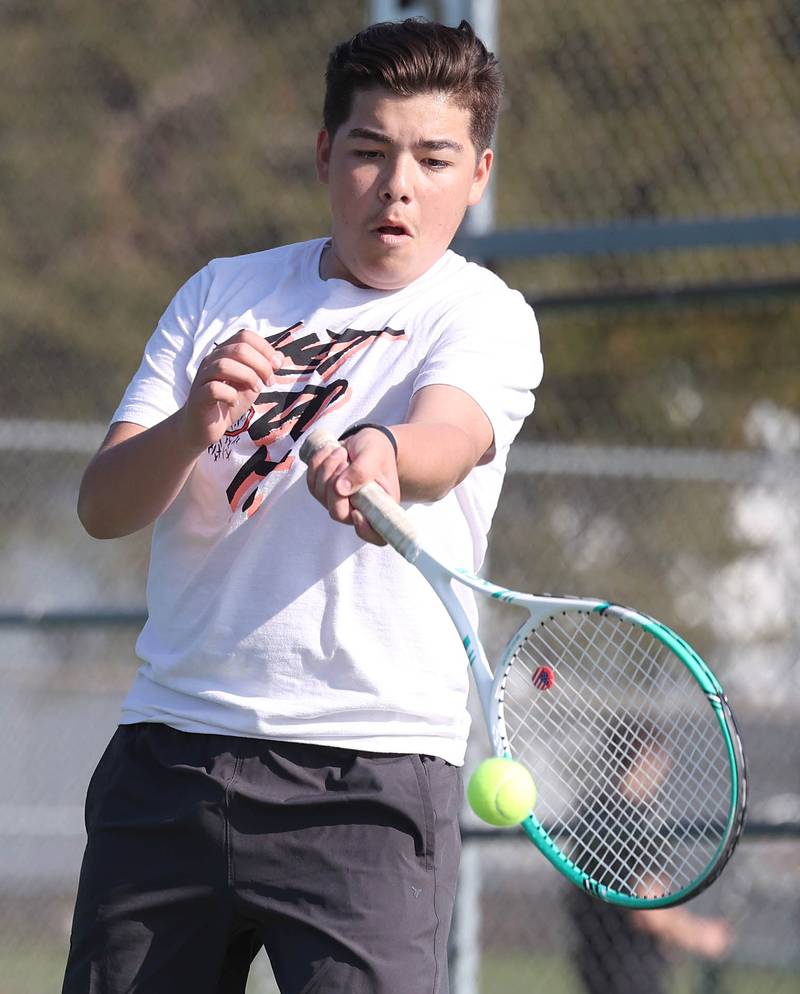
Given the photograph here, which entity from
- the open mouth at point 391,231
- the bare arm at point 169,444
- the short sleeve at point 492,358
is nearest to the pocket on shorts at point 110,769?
the bare arm at point 169,444

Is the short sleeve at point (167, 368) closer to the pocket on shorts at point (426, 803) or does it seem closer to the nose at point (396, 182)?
the nose at point (396, 182)

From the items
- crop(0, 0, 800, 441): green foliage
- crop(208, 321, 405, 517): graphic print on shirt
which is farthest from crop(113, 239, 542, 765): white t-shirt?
crop(0, 0, 800, 441): green foliage

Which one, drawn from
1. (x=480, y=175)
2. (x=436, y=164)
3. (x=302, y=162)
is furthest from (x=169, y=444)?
(x=302, y=162)

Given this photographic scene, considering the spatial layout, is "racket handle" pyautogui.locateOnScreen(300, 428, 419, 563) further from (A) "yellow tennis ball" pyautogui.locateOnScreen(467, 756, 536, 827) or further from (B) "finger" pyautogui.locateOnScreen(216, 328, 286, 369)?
(A) "yellow tennis ball" pyautogui.locateOnScreen(467, 756, 536, 827)

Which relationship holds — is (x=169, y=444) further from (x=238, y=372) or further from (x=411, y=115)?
(x=411, y=115)

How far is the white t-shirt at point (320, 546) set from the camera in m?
2.09

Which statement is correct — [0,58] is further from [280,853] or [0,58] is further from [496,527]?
[280,853]

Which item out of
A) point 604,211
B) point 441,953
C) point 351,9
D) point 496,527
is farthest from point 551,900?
point 441,953

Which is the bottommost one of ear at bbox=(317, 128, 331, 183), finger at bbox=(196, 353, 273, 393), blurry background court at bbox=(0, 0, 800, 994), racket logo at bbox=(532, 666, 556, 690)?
blurry background court at bbox=(0, 0, 800, 994)

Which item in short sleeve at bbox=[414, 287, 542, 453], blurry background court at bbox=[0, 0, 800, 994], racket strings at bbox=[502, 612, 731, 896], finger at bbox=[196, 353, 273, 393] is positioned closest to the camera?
finger at bbox=[196, 353, 273, 393]

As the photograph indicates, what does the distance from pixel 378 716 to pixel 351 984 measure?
34cm

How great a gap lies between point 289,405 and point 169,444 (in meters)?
0.19

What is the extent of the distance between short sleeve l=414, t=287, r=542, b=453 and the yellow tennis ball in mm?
435

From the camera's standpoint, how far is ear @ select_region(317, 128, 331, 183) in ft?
7.79
